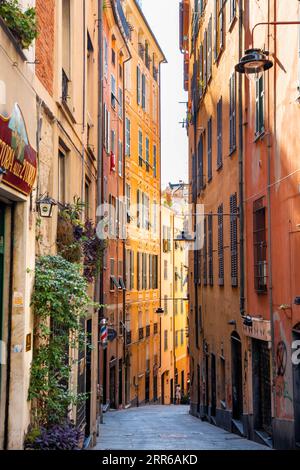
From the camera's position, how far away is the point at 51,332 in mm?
9484

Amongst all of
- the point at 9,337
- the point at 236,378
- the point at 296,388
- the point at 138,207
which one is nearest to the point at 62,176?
the point at 9,337

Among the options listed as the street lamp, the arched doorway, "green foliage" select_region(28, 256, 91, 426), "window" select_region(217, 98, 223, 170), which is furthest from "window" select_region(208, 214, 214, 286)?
"green foliage" select_region(28, 256, 91, 426)

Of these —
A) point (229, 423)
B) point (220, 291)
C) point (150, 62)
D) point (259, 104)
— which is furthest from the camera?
point (150, 62)

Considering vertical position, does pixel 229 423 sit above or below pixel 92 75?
below

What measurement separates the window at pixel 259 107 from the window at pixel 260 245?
1.53 meters

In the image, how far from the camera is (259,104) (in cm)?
1559

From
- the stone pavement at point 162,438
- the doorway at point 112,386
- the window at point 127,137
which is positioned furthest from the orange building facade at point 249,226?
the window at point 127,137

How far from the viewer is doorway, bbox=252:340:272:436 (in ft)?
50.5

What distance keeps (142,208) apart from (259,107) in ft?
78.2

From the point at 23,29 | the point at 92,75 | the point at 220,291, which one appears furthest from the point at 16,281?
the point at 220,291

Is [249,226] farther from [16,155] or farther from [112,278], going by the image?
[112,278]

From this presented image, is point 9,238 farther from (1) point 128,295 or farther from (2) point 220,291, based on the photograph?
(1) point 128,295

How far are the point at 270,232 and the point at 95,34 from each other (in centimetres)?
755

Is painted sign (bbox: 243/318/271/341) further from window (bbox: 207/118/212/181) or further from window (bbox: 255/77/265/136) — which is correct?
window (bbox: 207/118/212/181)
